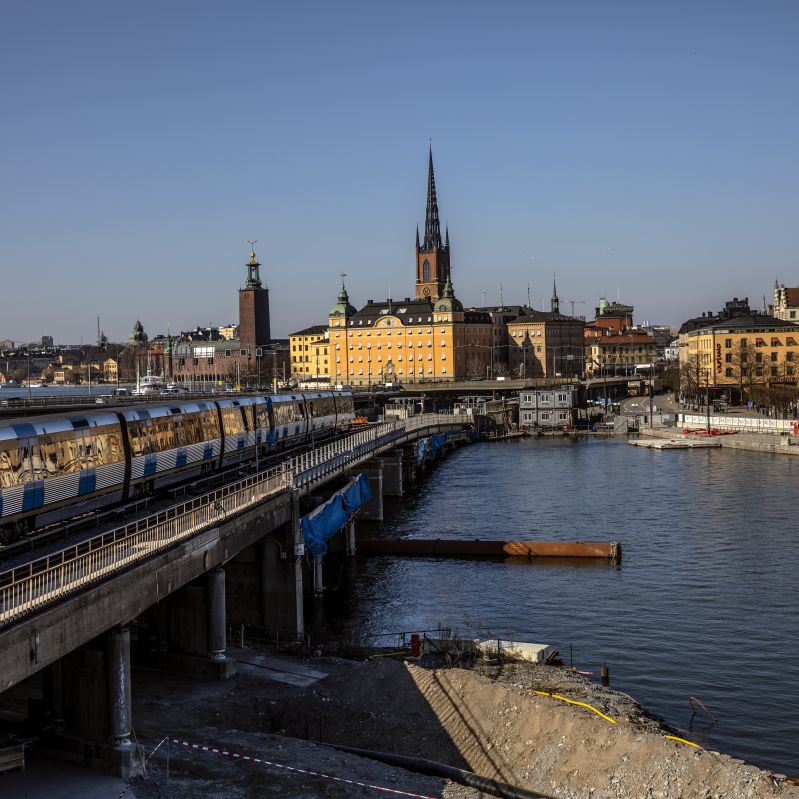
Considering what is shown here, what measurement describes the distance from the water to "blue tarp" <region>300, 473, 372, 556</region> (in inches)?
120

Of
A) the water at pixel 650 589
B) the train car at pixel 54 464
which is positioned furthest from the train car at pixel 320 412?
the train car at pixel 54 464

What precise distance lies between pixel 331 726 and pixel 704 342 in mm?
150796

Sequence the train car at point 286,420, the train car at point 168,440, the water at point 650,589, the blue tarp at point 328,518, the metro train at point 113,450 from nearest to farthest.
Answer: the metro train at point 113,450 < the water at point 650,589 < the train car at point 168,440 < the blue tarp at point 328,518 < the train car at point 286,420

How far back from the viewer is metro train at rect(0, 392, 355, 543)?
27.2 meters

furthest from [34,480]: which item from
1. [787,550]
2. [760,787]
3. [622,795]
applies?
[787,550]

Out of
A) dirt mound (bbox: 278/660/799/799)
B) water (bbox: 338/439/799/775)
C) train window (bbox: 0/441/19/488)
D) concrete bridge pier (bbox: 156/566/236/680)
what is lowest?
water (bbox: 338/439/799/775)

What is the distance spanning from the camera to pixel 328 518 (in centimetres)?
4412

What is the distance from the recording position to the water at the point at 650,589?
31.6 metres

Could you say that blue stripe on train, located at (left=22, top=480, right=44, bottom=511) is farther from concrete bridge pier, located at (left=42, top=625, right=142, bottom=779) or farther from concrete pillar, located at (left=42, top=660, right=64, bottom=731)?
concrete bridge pier, located at (left=42, top=625, right=142, bottom=779)

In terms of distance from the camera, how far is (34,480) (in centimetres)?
2769

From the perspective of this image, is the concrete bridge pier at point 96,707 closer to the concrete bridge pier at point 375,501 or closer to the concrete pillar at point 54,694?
the concrete pillar at point 54,694

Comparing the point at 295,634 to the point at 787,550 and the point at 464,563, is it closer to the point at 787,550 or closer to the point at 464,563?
the point at 464,563

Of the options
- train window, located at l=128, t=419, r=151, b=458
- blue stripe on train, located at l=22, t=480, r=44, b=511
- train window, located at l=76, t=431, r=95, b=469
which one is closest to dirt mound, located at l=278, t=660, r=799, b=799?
blue stripe on train, located at l=22, t=480, r=44, b=511

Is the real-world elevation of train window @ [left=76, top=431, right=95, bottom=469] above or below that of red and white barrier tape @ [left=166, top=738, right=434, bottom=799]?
above
